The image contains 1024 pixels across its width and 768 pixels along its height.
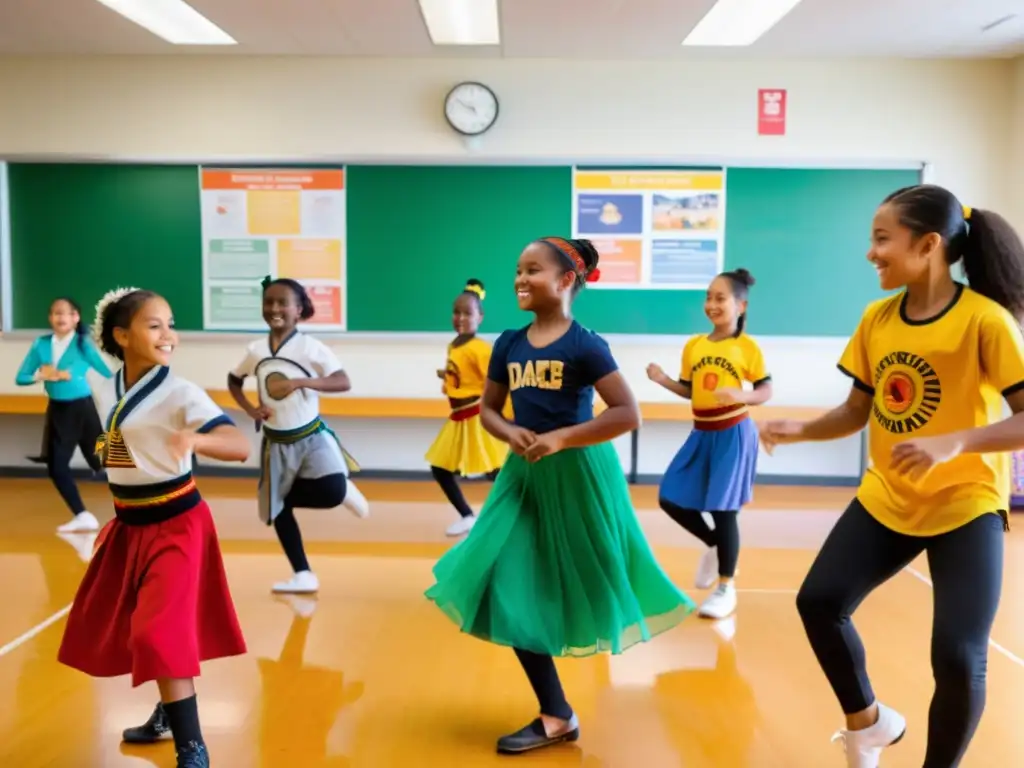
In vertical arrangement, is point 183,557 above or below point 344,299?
below

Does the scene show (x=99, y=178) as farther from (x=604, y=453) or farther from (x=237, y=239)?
(x=604, y=453)

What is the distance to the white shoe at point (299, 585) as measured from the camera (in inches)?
155

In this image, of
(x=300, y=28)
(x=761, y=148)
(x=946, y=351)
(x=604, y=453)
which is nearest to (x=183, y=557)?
(x=604, y=453)

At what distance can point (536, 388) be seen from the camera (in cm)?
252

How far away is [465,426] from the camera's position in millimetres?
5062

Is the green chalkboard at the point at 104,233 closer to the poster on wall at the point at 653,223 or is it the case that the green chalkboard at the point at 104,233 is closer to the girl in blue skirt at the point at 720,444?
the poster on wall at the point at 653,223

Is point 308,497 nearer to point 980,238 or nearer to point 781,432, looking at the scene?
point 781,432

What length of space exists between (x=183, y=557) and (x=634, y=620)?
1.18 m

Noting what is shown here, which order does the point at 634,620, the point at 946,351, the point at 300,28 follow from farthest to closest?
the point at 300,28
the point at 634,620
the point at 946,351

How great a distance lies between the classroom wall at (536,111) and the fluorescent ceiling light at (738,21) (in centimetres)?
38

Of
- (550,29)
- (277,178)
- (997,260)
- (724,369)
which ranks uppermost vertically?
(550,29)

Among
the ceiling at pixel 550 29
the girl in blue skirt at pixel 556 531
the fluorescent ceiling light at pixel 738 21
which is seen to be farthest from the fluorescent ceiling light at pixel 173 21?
the girl in blue skirt at pixel 556 531

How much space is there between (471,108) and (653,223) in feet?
4.98

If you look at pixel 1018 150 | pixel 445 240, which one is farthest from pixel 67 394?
pixel 1018 150
